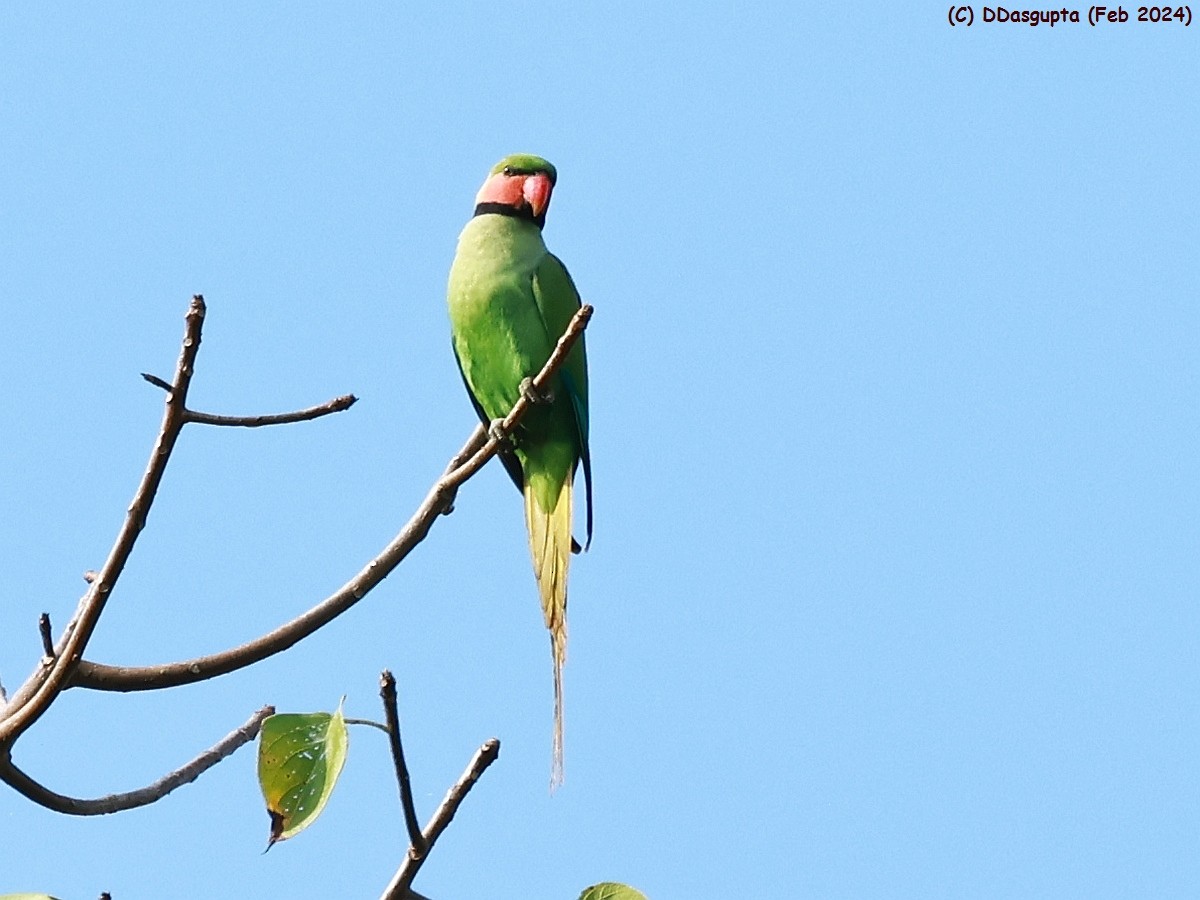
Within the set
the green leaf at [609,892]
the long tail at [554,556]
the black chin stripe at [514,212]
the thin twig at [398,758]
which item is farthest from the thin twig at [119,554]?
the black chin stripe at [514,212]

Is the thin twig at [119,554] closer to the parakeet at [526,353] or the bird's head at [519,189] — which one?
the parakeet at [526,353]

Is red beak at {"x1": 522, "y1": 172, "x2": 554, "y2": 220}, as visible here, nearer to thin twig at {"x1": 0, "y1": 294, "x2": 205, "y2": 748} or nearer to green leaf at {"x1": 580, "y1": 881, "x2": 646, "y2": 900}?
thin twig at {"x1": 0, "y1": 294, "x2": 205, "y2": 748}

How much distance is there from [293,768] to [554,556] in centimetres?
208

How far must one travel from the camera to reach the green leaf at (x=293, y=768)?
5.03ft

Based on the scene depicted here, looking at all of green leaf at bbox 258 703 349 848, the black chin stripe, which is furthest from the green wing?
green leaf at bbox 258 703 349 848

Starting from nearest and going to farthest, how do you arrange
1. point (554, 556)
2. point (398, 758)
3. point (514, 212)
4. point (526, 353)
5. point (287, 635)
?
point (398, 758)
point (287, 635)
point (554, 556)
point (526, 353)
point (514, 212)

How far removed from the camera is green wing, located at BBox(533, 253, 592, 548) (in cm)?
385

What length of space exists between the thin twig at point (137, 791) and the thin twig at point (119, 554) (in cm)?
7

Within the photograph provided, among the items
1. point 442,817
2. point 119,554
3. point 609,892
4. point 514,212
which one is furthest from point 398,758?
point 514,212

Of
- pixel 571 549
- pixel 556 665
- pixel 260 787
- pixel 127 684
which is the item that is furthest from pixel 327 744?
pixel 571 549

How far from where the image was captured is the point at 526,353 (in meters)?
3.84

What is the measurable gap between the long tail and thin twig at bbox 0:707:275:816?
776mm

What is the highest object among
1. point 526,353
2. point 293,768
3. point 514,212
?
point 514,212

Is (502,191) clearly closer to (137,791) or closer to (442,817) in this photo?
(137,791)
